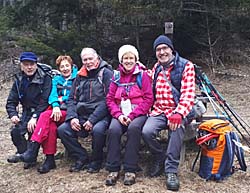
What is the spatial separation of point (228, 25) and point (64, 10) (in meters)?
4.59

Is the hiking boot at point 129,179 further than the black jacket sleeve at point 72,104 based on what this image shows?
No

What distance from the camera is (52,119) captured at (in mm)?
4695

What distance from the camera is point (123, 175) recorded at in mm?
4492

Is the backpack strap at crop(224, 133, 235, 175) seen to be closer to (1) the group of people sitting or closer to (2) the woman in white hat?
(1) the group of people sitting

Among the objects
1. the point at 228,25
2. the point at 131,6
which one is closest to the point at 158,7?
the point at 131,6

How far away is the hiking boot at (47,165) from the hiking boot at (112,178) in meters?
0.79

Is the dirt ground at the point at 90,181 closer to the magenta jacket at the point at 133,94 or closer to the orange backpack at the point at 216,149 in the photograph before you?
the orange backpack at the point at 216,149

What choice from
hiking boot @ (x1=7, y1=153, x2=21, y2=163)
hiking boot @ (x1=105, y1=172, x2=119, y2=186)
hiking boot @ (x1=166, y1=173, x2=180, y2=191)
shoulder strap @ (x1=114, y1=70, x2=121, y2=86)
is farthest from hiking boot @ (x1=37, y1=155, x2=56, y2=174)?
hiking boot @ (x1=166, y1=173, x2=180, y2=191)

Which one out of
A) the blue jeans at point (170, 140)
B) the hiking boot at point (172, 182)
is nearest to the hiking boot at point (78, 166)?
the blue jeans at point (170, 140)

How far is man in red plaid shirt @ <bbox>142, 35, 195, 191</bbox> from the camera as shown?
420 cm

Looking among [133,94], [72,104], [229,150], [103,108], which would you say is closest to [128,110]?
[133,94]

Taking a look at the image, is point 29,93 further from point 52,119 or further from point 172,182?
point 172,182

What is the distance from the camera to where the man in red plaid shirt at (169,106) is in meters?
4.20

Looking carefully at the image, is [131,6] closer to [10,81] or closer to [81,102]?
[10,81]
